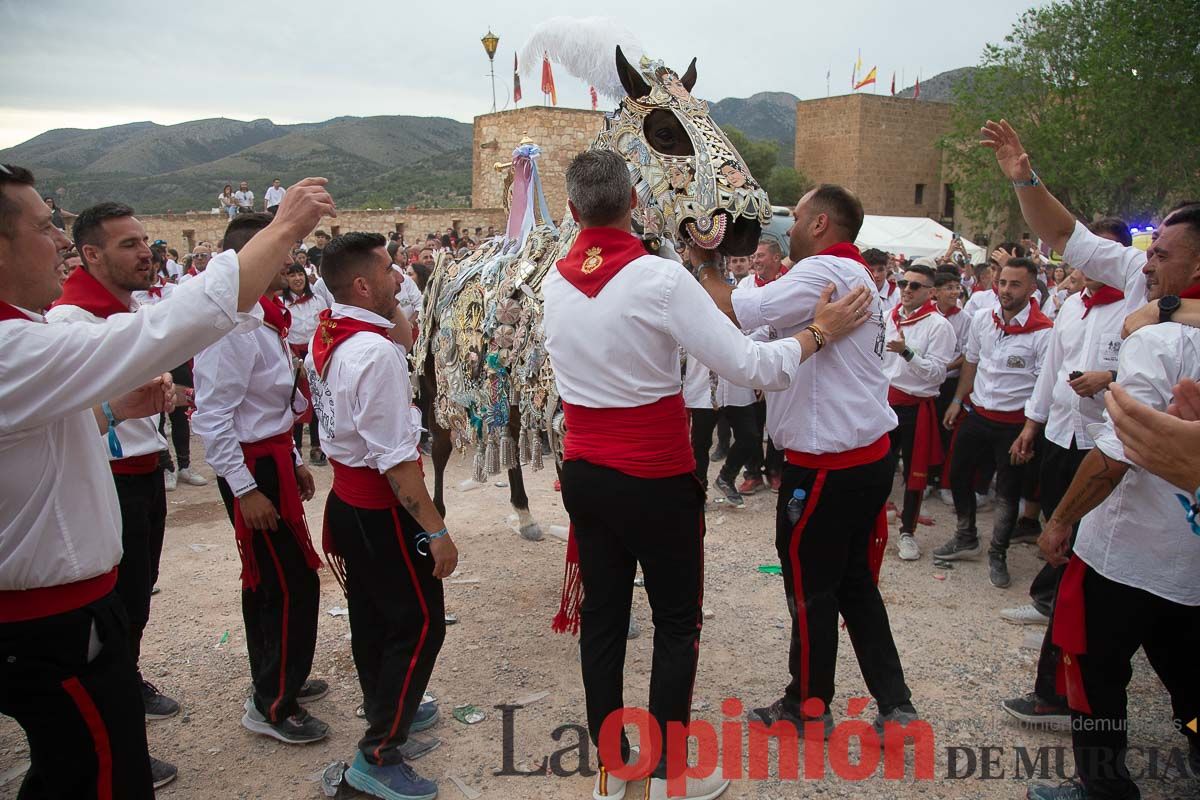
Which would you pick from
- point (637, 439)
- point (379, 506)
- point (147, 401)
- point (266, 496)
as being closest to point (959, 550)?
point (637, 439)

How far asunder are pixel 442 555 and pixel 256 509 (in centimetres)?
92

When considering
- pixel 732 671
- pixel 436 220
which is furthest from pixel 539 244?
pixel 436 220

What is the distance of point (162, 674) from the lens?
4.16 metres

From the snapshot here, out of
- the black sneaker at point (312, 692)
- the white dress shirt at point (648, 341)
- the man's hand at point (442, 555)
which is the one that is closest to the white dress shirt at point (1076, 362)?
the white dress shirt at point (648, 341)

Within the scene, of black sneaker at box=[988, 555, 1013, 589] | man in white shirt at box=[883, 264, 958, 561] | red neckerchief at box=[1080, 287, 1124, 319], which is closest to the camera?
red neckerchief at box=[1080, 287, 1124, 319]

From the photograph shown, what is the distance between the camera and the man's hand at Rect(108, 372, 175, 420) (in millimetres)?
2482

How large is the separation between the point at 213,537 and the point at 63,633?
4.51 meters

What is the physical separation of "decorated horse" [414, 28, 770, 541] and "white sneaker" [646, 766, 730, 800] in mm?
1716

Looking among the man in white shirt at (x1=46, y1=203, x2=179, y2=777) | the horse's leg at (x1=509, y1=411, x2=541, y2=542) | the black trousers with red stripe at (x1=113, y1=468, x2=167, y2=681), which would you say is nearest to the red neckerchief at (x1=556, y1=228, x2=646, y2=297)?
the man in white shirt at (x1=46, y1=203, x2=179, y2=777)

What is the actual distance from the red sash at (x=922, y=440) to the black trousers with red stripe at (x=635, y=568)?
136 inches

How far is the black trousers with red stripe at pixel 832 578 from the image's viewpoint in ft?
10.5

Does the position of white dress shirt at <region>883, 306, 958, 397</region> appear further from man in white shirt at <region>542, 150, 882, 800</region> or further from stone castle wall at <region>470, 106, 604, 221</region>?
stone castle wall at <region>470, 106, 604, 221</region>

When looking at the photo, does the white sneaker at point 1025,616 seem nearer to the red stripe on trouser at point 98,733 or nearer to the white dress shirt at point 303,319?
the red stripe on trouser at point 98,733

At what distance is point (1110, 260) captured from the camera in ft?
12.3
